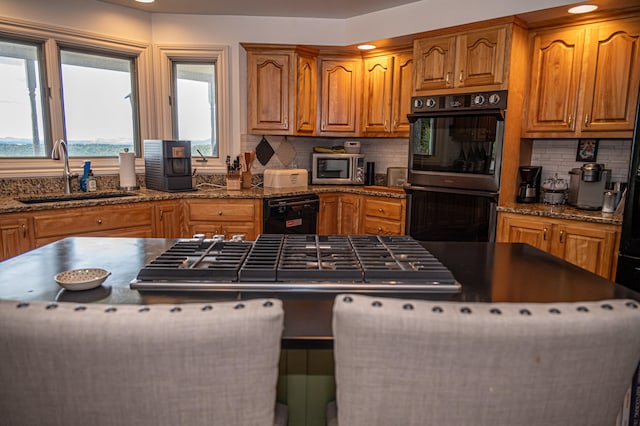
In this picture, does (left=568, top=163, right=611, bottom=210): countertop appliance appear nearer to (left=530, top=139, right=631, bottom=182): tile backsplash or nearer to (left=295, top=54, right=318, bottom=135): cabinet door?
(left=530, top=139, right=631, bottom=182): tile backsplash

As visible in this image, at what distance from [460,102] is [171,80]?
103 inches

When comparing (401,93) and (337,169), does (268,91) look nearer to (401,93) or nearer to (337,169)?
(337,169)

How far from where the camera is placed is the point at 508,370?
756 millimetres

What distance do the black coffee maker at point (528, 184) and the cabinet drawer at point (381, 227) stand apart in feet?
3.38

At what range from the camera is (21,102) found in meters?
3.33

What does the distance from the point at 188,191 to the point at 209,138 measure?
30.3 inches

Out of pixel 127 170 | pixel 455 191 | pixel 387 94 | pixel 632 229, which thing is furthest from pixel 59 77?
pixel 632 229

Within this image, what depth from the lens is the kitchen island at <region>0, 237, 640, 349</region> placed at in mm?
1116

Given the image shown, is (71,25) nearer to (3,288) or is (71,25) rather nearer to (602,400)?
(3,288)

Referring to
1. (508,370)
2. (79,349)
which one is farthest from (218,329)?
(508,370)

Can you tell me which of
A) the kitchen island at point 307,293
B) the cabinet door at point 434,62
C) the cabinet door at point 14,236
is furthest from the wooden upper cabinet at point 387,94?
the cabinet door at point 14,236

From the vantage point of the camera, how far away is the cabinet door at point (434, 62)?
11.3ft

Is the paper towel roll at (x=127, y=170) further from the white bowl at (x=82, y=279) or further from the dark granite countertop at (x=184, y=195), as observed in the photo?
the white bowl at (x=82, y=279)

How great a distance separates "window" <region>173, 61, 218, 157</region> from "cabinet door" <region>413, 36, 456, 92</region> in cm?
193
